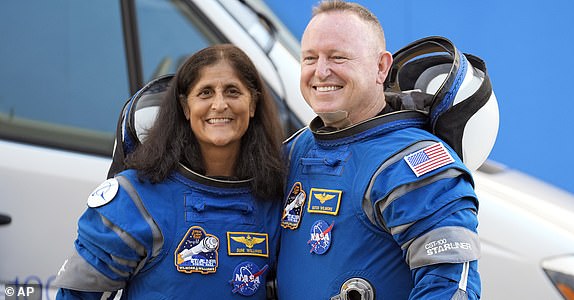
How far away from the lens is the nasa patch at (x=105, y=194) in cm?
246

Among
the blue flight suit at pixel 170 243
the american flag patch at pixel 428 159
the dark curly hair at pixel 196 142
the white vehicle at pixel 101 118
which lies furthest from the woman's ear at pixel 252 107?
the white vehicle at pixel 101 118

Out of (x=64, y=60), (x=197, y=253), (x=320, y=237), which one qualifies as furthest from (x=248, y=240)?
(x=64, y=60)

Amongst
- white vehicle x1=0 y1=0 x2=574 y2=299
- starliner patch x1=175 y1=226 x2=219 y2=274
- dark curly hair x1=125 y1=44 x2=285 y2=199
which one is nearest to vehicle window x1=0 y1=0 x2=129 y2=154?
white vehicle x1=0 y1=0 x2=574 y2=299

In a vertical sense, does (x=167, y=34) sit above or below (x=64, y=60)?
above

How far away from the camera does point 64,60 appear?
3797 mm

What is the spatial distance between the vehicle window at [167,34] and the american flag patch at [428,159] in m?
1.55

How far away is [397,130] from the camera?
2402 mm

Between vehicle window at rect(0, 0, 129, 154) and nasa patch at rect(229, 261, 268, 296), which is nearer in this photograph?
nasa patch at rect(229, 261, 268, 296)

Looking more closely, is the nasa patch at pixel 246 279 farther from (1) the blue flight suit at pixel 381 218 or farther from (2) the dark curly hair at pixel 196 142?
(2) the dark curly hair at pixel 196 142

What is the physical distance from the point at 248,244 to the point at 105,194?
1.37ft

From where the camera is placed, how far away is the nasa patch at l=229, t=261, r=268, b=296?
2.52m

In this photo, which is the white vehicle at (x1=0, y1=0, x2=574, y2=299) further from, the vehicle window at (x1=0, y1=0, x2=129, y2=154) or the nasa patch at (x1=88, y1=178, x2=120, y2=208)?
the nasa patch at (x1=88, y1=178, x2=120, y2=208)

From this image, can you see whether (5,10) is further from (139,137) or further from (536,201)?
(536,201)

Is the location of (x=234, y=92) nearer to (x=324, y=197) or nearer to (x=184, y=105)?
(x=184, y=105)
